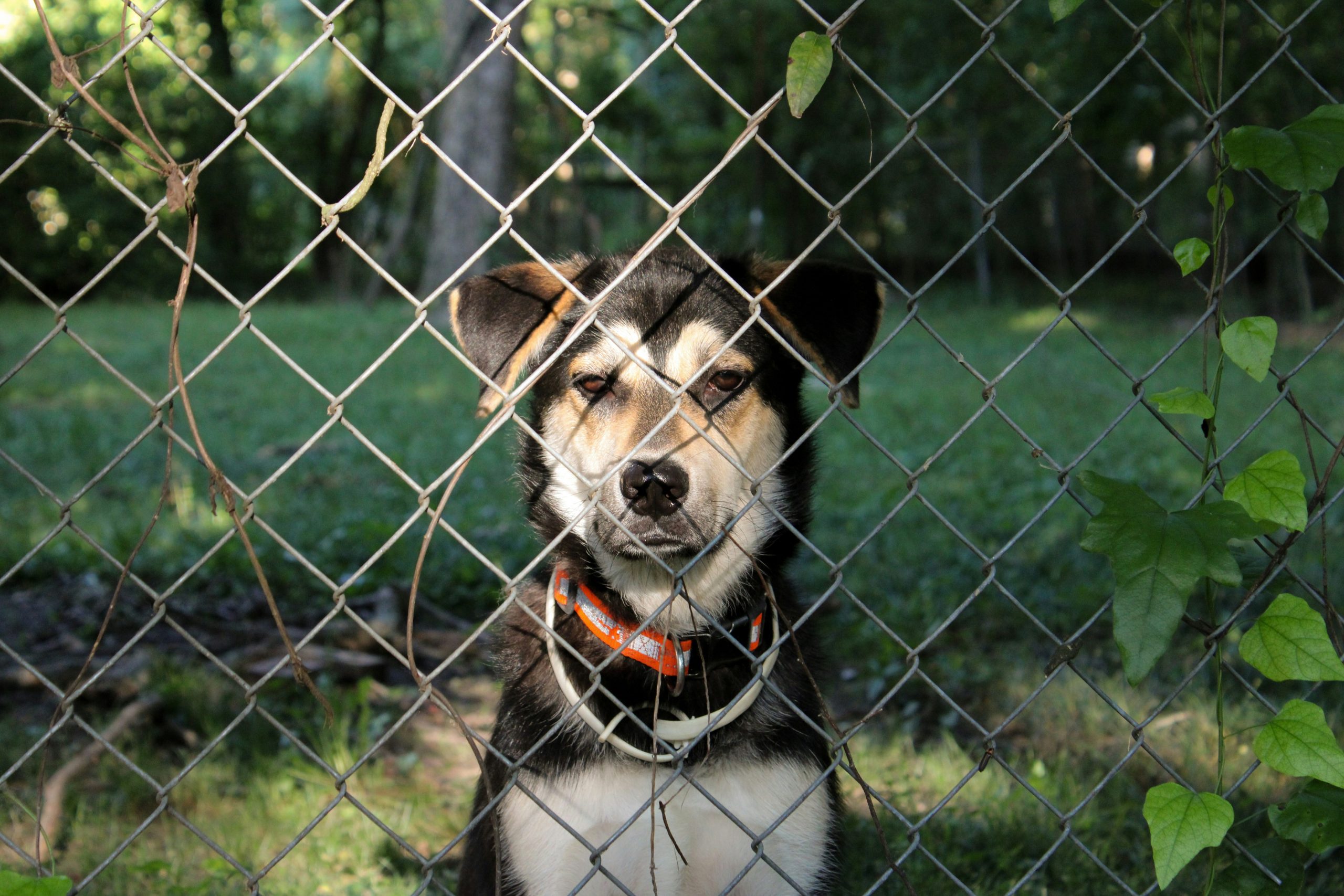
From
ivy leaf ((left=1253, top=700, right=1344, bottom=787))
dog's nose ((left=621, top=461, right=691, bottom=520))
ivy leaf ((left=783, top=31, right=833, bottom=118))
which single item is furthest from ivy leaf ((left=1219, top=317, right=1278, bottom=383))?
dog's nose ((left=621, top=461, right=691, bottom=520))

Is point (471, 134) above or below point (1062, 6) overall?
below

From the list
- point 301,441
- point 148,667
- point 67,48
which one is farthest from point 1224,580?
point 67,48

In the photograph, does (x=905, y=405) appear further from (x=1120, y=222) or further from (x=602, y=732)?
(x=1120, y=222)

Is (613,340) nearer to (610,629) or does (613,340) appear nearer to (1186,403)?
(610,629)

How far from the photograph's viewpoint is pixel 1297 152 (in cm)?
193

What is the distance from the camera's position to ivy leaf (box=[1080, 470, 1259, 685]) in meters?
1.81

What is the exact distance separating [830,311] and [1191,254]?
2.98ft

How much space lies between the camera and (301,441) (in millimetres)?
7617

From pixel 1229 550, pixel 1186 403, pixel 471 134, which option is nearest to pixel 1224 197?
pixel 1186 403

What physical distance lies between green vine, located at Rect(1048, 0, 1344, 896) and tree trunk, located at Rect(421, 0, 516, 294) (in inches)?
453

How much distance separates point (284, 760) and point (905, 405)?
6.87m

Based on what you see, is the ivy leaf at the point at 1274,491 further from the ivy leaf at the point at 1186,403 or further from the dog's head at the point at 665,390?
the dog's head at the point at 665,390

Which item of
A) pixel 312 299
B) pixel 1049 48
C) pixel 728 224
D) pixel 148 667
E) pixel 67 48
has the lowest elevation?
pixel 728 224

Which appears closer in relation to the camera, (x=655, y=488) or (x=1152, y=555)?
(x=1152, y=555)
